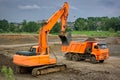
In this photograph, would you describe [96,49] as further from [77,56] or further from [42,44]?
[42,44]

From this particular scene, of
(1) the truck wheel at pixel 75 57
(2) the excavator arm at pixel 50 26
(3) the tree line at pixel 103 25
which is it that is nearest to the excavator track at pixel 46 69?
(2) the excavator arm at pixel 50 26

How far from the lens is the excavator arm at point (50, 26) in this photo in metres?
19.8

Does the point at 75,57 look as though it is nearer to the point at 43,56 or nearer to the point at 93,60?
the point at 93,60

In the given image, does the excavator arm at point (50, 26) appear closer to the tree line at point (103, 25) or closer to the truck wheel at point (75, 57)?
the truck wheel at point (75, 57)

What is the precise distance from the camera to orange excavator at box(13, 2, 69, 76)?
18406 millimetres

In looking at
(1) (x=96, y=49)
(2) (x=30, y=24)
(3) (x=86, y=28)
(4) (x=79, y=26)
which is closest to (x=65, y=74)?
(1) (x=96, y=49)

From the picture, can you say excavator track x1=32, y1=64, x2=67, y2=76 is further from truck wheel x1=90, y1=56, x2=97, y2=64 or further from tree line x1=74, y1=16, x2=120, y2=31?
tree line x1=74, y1=16, x2=120, y2=31

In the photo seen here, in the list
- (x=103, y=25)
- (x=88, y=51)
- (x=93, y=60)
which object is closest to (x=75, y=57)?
(x=88, y=51)

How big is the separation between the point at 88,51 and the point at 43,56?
801cm

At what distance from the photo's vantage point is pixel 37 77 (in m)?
18.4

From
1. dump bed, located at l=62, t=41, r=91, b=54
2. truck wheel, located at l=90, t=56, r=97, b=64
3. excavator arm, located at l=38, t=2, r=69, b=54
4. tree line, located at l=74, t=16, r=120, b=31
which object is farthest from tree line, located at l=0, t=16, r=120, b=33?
excavator arm, located at l=38, t=2, r=69, b=54

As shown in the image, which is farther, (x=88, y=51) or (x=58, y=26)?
(x=58, y=26)

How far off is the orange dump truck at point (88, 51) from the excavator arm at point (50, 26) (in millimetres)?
4662

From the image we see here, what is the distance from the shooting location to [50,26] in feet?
66.6
